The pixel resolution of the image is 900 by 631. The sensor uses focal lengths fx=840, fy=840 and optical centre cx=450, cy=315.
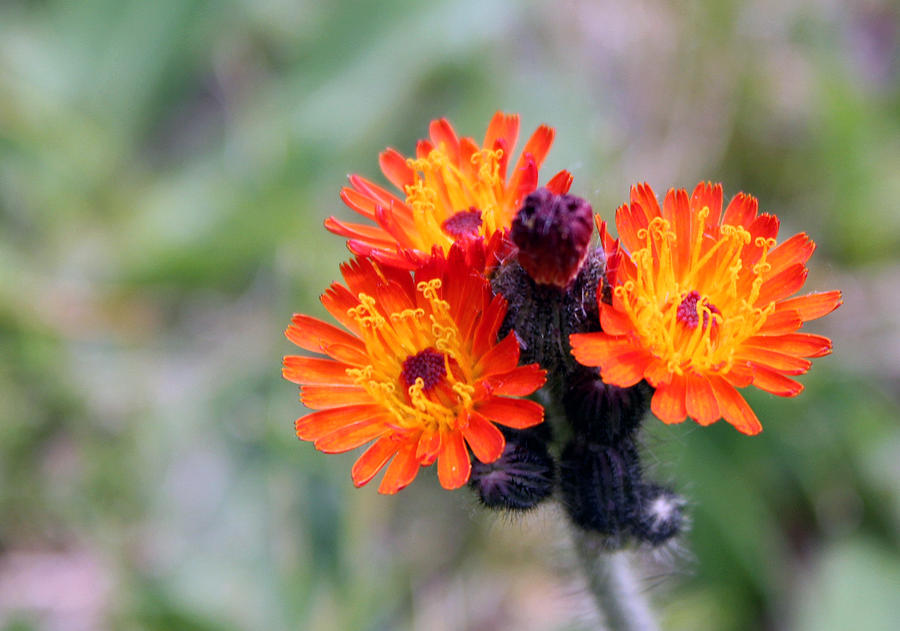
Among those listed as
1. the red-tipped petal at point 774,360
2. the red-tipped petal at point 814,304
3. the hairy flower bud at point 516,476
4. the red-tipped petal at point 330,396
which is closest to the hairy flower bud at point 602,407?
the hairy flower bud at point 516,476

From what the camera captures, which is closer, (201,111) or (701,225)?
(701,225)

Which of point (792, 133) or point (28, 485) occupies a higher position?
point (792, 133)

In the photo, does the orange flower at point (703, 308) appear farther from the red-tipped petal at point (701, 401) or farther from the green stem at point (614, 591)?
the green stem at point (614, 591)

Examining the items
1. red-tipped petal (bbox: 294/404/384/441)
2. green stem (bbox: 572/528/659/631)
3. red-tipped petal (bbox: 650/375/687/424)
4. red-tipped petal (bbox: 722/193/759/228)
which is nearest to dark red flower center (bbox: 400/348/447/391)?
red-tipped petal (bbox: 294/404/384/441)

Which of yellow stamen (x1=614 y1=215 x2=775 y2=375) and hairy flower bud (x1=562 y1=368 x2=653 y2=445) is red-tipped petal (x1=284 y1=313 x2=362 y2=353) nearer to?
hairy flower bud (x1=562 y1=368 x2=653 y2=445)

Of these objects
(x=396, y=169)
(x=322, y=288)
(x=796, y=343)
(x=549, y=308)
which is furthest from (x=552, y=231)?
(x=322, y=288)

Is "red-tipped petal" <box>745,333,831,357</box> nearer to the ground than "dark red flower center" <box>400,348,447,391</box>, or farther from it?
nearer to the ground

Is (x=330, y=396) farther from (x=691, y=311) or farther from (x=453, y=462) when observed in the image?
(x=691, y=311)

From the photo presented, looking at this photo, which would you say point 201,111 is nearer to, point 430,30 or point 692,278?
point 430,30

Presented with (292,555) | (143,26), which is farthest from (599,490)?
(143,26)
